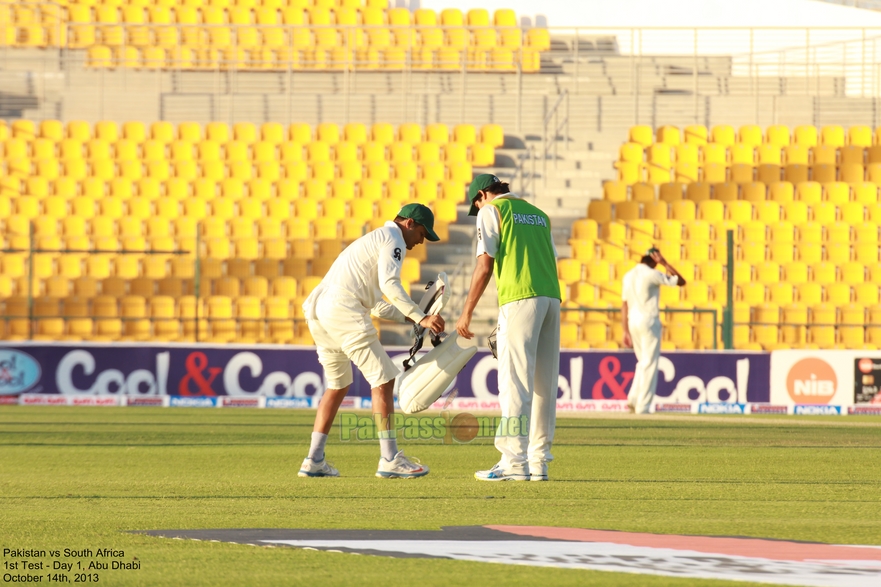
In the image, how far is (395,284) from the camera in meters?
8.41

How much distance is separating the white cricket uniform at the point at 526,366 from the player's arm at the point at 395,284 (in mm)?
494

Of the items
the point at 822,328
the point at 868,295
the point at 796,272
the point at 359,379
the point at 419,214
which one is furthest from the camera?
the point at 796,272

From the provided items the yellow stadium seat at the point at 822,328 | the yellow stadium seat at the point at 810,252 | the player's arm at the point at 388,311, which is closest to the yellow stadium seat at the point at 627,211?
the yellow stadium seat at the point at 810,252

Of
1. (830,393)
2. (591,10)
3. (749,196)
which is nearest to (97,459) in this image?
(830,393)

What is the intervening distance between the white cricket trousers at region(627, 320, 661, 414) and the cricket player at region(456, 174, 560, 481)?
334 inches

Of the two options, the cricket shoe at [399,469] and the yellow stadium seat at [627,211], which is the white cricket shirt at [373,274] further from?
the yellow stadium seat at [627,211]

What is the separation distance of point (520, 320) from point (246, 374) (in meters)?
11.2

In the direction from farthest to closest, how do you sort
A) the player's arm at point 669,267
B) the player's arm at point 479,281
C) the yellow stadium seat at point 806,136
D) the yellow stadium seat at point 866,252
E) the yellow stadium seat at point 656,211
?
the yellow stadium seat at point 806,136 < the yellow stadium seat at point 656,211 < the yellow stadium seat at point 866,252 < the player's arm at point 669,267 < the player's arm at point 479,281

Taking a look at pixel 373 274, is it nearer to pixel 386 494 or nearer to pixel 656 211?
pixel 386 494

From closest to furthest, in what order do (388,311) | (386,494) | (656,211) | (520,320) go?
1. (386,494)
2. (520,320)
3. (388,311)
4. (656,211)

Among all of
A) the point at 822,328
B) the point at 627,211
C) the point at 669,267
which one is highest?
the point at 627,211

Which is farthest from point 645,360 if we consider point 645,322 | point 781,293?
point 781,293

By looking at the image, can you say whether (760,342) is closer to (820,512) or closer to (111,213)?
(111,213)

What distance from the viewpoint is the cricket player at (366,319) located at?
27.8 feet
